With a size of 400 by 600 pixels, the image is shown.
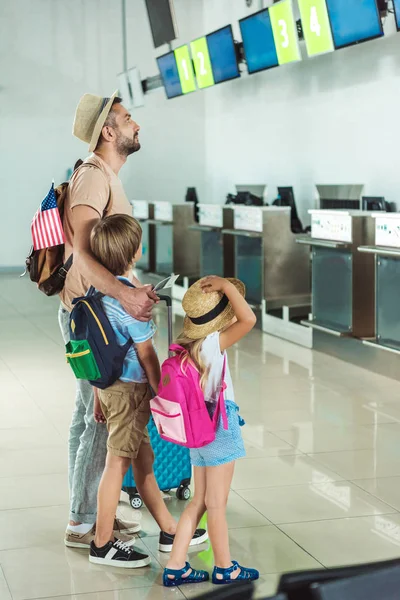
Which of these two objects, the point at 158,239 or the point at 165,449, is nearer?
the point at 165,449

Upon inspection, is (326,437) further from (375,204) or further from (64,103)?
(64,103)

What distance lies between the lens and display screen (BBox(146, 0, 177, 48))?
11.9 m

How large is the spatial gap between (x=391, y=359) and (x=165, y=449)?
3.23m

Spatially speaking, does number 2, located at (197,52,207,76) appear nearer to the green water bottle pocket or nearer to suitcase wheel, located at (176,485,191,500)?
suitcase wheel, located at (176,485,191,500)

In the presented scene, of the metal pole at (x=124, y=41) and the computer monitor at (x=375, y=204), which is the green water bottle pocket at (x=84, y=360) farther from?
the metal pole at (x=124, y=41)

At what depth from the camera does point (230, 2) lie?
13539mm

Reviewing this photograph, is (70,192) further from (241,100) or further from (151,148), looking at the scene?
(151,148)

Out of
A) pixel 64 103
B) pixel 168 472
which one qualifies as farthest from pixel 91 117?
pixel 64 103

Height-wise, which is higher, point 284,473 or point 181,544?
point 181,544

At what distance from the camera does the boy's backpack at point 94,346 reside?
9.77ft

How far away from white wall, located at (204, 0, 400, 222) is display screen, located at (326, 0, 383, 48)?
4.29ft

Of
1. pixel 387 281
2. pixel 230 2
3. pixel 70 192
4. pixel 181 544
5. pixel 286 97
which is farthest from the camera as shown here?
pixel 230 2

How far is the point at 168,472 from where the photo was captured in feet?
12.8

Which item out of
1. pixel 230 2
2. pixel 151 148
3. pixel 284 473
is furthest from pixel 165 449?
pixel 151 148
